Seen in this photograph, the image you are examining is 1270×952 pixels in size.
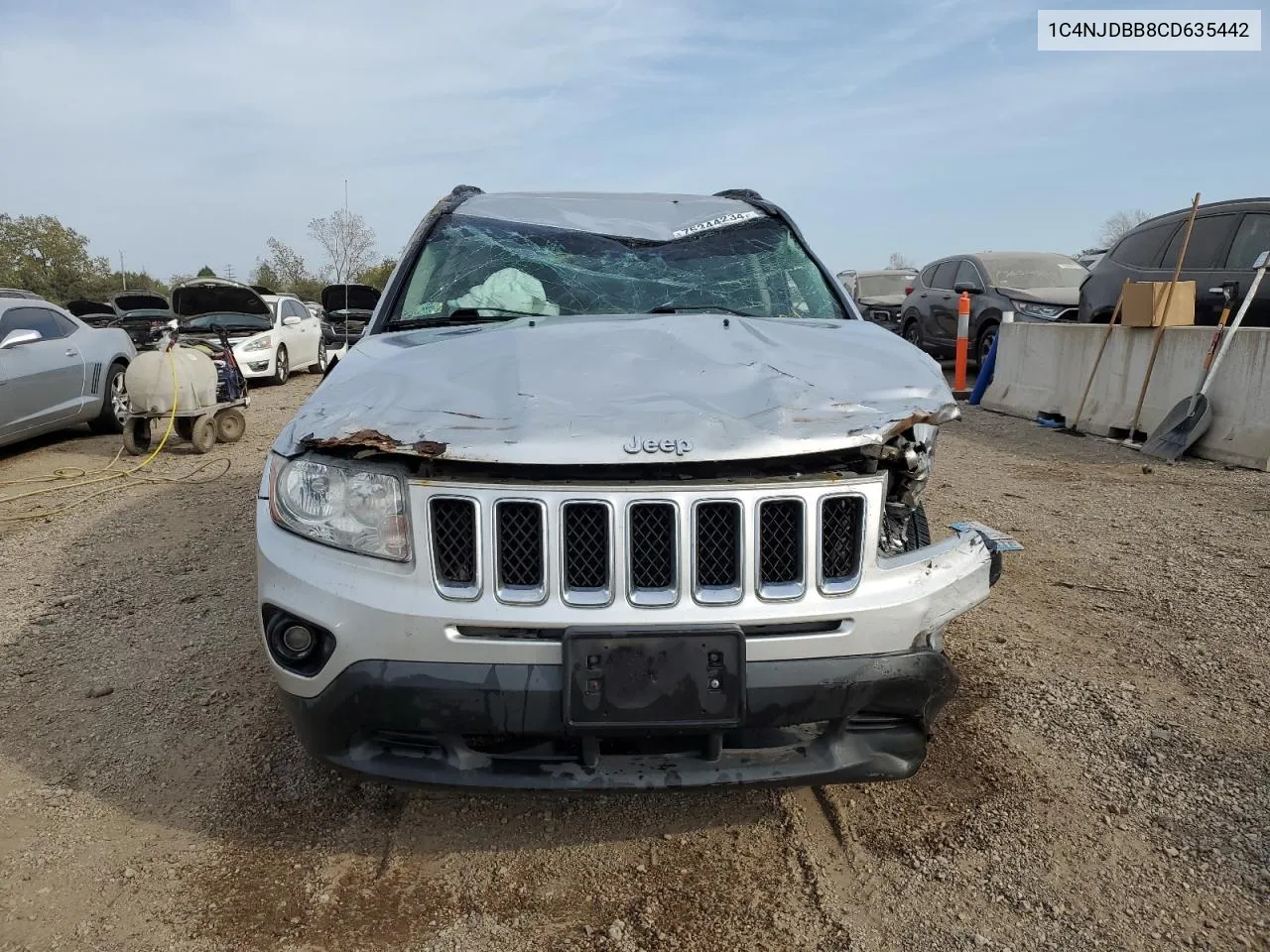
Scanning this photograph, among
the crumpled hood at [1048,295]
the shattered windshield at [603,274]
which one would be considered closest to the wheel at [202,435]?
the shattered windshield at [603,274]

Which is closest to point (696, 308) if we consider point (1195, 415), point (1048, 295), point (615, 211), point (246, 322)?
point (615, 211)

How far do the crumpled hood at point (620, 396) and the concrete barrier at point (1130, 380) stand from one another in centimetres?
553

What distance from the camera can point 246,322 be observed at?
1412cm

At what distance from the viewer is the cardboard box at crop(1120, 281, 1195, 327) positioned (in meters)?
7.58

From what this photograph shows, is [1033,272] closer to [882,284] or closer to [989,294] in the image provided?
[989,294]

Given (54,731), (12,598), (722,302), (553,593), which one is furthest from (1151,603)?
(12,598)

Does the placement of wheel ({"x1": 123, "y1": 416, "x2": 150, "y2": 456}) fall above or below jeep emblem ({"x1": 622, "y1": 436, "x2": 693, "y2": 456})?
below

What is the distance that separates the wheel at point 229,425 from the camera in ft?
29.6

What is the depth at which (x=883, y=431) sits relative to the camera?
81.1 inches

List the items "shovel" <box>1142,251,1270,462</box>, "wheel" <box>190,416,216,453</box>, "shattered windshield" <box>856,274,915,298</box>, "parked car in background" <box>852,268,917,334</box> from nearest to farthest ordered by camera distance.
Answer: "shovel" <box>1142,251,1270,462</box>
"wheel" <box>190,416,216,453</box>
"parked car in background" <box>852,268,917,334</box>
"shattered windshield" <box>856,274,915,298</box>

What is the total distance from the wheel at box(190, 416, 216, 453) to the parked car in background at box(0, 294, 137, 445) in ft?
3.90

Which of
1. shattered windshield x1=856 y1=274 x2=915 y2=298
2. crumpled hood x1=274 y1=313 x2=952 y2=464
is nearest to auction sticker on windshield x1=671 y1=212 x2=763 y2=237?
crumpled hood x1=274 y1=313 x2=952 y2=464

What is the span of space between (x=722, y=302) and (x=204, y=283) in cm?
1162

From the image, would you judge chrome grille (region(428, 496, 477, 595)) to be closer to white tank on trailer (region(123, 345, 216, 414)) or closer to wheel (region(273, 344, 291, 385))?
white tank on trailer (region(123, 345, 216, 414))
